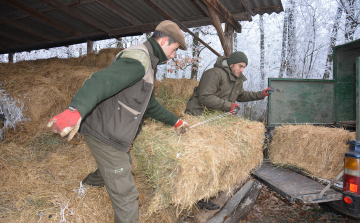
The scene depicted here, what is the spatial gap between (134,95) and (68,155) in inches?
108

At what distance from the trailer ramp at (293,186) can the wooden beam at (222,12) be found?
309cm

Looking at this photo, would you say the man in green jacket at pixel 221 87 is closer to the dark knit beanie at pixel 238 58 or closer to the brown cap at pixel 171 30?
the dark knit beanie at pixel 238 58

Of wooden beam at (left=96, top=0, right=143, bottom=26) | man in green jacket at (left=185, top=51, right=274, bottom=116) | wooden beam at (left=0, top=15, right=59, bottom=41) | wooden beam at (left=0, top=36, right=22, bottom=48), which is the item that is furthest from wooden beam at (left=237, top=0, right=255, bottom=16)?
wooden beam at (left=0, top=36, right=22, bottom=48)

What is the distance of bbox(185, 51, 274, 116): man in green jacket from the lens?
143 inches

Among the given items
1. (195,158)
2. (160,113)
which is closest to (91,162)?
(160,113)

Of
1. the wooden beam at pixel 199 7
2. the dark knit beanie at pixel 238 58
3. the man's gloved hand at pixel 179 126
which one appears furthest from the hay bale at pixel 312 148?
the wooden beam at pixel 199 7

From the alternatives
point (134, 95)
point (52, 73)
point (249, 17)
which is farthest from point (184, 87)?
point (134, 95)

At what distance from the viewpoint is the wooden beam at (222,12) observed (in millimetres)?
4641

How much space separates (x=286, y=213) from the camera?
447cm

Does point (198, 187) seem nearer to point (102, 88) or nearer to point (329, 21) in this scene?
point (102, 88)

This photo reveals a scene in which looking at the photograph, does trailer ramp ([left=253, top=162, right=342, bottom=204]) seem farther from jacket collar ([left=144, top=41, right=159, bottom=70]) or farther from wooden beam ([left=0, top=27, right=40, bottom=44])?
wooden beam ([left=0, top=27, right=40, bottom=44])

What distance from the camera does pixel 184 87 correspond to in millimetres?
6191

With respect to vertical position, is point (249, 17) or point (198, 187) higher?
point (249, 17)

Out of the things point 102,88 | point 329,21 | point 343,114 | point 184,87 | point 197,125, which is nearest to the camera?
point 102,88
